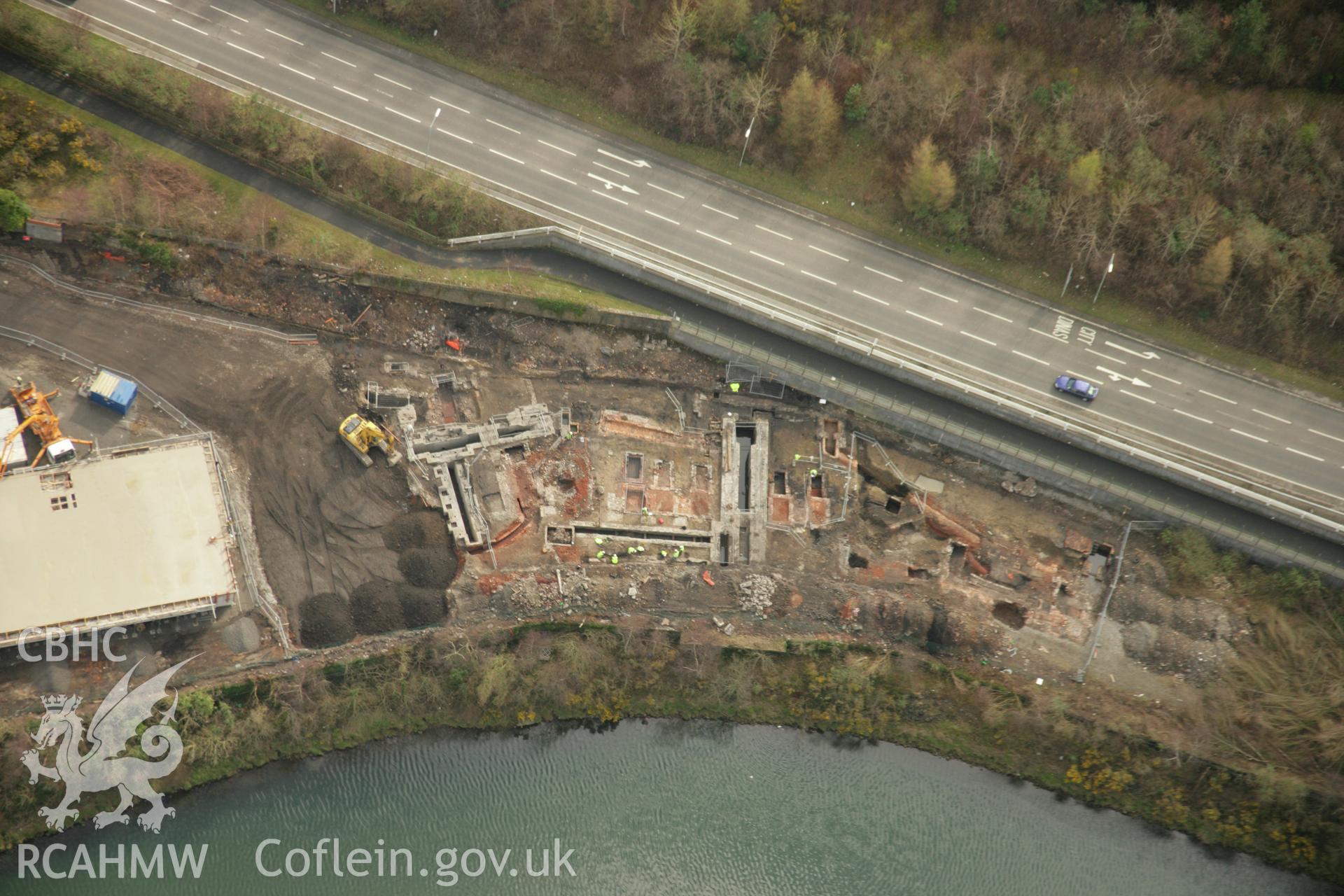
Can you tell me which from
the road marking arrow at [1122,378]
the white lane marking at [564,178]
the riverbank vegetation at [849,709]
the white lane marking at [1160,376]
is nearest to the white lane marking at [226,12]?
the white lane marking at [564,178]

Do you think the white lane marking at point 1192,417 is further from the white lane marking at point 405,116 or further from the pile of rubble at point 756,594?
the white lane marking at point 405,116

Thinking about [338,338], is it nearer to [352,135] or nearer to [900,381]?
[352,135]

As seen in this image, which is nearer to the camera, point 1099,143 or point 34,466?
point 34,466

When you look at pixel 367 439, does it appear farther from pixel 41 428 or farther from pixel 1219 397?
pixel 1219 397

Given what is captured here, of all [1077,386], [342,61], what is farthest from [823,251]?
[342,61]

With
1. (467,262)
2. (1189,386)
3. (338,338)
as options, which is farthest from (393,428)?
(1189,386)

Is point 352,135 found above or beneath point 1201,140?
beneath

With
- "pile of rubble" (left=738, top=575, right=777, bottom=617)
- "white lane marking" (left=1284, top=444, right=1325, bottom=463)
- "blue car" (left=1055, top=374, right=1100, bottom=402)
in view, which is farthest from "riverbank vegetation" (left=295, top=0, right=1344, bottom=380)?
"pile of rubble" (left=738, top=575, right=777, bottom=617)
